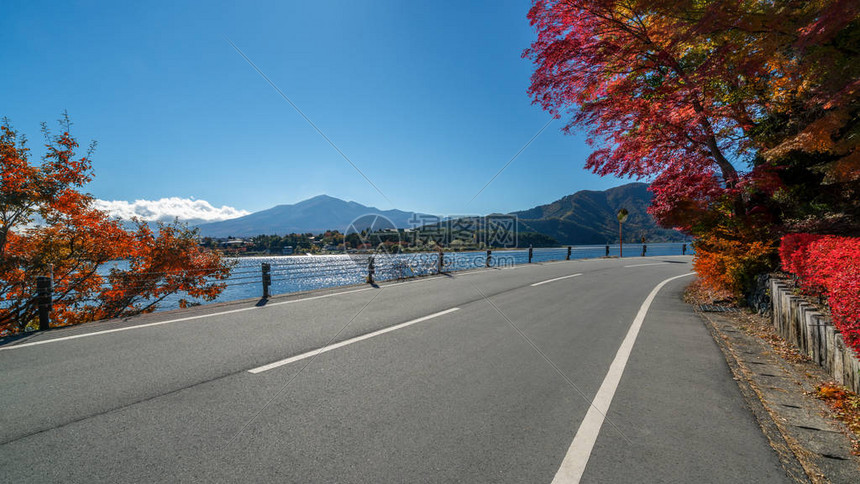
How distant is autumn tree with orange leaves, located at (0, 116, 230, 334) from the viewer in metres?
9.47

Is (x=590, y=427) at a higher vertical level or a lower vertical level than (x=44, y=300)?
lower

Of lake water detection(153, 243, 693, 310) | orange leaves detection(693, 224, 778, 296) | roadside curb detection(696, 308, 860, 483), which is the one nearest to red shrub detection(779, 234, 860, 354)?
roadside curb detection(696, 308, 860, 483)

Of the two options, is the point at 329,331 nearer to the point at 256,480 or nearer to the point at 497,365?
the point at 497,365

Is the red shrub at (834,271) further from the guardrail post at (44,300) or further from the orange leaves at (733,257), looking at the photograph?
the guardrail post at (44,300)

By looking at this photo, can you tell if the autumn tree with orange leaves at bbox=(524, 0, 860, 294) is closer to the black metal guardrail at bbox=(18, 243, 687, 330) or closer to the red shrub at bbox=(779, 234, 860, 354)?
the red shrub at bbox=(779, 234, 860, 354)

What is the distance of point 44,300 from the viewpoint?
20.3 feet

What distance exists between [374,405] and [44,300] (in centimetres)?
744

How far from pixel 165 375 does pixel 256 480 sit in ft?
8.48

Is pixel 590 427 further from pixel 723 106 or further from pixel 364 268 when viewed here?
pixel 364 268

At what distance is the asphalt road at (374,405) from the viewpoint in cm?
229

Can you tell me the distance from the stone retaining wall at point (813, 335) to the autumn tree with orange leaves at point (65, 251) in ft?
37.5

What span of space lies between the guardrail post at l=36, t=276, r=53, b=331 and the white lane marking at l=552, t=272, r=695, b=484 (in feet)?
29.0

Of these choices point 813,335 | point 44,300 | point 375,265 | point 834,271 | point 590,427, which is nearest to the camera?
point 590,427

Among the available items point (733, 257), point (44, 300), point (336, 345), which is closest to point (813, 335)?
point (733, 257)
